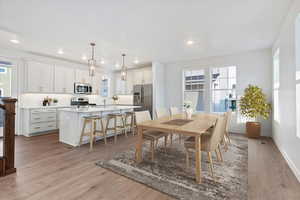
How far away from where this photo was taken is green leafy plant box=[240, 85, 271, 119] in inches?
160

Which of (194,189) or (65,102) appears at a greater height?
(65,102)

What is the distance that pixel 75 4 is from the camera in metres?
2.28

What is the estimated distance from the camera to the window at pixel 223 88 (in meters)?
4.96

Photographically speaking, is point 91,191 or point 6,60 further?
point 6,60

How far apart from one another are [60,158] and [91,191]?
1.39 m

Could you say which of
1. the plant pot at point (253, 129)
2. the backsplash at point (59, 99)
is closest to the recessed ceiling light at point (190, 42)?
the plant pot at point (253, 129)

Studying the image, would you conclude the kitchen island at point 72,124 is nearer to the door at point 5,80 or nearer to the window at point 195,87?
the door at point 5,80

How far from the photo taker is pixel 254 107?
4074mm

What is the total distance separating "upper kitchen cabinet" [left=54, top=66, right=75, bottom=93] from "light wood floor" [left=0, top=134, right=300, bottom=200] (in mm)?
2785

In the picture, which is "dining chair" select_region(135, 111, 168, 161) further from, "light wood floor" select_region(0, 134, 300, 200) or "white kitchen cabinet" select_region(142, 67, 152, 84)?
"white kitchen cabinet" select_region(142, 67, 152, 84)

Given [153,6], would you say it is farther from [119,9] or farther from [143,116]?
[143,116]

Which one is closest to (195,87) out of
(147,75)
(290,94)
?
(147,75)

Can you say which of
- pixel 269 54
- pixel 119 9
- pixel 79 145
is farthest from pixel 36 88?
pixel 269 54

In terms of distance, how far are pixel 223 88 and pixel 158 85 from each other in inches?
94.6
